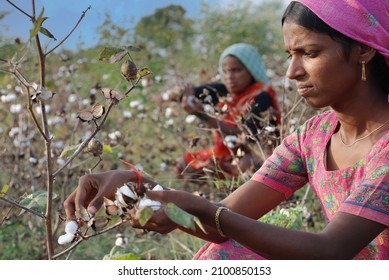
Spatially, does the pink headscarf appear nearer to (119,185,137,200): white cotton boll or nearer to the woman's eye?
the woman's eye

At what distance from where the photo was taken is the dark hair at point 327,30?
1604mm

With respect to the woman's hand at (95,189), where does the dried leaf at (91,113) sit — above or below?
above

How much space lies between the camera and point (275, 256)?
4.78 ft

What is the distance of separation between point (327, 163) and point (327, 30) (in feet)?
1.09

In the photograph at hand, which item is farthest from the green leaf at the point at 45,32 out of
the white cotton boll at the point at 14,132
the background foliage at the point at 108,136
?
the white cotton boll at the point at 14,132

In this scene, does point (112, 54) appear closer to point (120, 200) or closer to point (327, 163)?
point (120, 200)

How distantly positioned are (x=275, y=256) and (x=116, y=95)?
1.41 ft

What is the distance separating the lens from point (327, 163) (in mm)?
1771

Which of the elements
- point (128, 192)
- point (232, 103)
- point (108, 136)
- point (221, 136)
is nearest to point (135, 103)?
point (232, 103)

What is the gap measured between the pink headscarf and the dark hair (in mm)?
12

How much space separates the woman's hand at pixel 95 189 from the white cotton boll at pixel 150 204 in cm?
25

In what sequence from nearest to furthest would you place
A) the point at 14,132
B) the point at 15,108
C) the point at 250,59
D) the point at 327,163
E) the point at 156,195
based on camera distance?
the point at 156,195, the point at 327,163, the point at 14,132, the point at 15,108, the point at 250,59

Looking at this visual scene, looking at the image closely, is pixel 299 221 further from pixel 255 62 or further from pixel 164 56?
pixel 164 56

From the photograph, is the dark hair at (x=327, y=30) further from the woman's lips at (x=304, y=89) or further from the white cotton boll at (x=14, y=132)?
the white cotton boll at (x=14, y=132)
